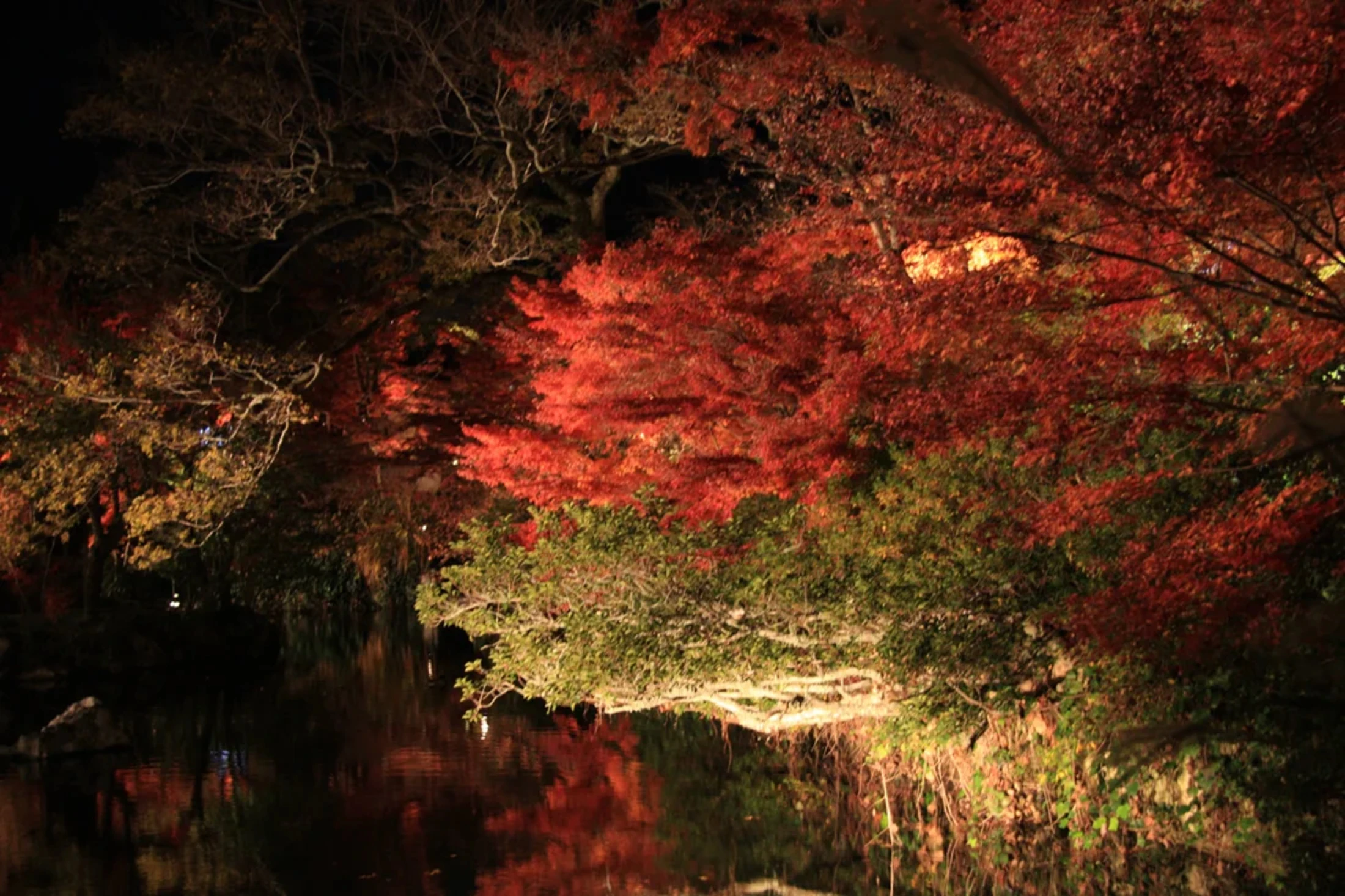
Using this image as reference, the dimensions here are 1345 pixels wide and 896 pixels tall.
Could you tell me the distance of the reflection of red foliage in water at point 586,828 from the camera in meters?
9.20

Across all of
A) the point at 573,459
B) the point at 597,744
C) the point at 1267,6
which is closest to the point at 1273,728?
the point at 1267,6

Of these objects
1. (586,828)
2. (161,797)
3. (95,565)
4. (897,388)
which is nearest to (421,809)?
(586,828)

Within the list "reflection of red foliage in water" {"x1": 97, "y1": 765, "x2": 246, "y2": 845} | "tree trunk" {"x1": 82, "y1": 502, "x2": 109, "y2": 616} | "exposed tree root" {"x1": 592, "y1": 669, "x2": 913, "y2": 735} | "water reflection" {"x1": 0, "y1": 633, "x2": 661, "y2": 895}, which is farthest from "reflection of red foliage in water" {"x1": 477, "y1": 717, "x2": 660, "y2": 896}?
"tree trunk" {"x1": 82, "y1": 502, "x2": 109, "y2": 616}

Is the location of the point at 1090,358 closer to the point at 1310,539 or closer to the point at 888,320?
the point at 888,320

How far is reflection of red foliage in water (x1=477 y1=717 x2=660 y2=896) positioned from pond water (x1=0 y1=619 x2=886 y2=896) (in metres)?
0.03

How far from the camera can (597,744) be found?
581 inches

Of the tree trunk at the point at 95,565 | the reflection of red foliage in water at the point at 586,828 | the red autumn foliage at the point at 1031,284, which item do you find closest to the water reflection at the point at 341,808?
the reflection of red foliage in water at the point at 586,828

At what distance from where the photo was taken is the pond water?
9375 millimetres

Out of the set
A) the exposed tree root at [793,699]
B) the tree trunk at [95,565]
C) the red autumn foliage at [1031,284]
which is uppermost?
the tree trunk at [95,565]

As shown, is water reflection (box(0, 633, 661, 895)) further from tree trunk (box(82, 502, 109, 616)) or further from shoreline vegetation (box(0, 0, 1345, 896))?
tree trunk (box(82, 502, 109, 616))

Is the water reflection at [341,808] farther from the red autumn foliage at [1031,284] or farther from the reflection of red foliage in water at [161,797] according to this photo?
the red autumn foliage at [1031,284]

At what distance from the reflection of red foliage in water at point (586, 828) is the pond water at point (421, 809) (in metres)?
0.03

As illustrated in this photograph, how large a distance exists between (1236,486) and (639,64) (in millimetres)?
7763

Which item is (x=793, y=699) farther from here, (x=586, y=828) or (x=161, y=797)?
(x=161, y=797)
